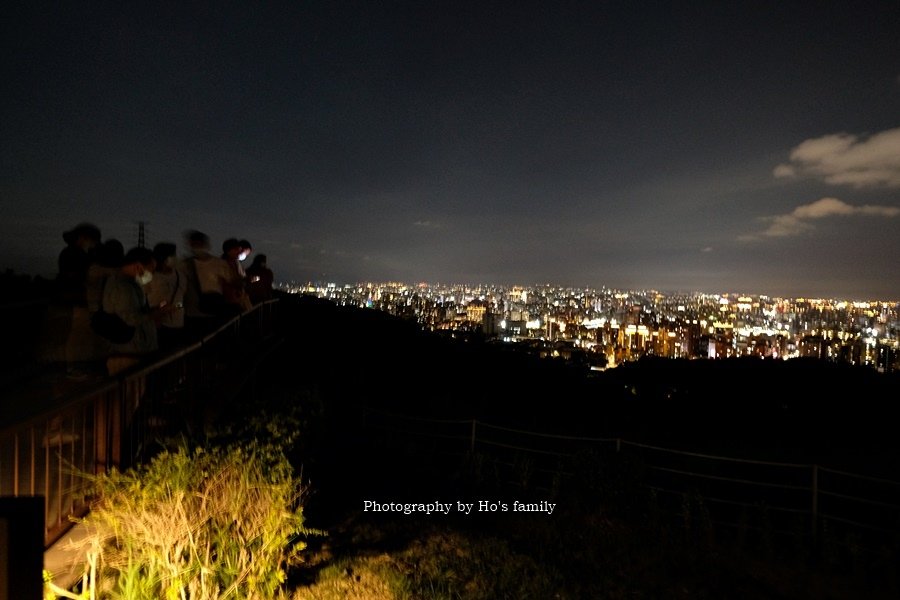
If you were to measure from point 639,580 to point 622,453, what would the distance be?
2.79m

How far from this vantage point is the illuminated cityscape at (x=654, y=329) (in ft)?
94.9

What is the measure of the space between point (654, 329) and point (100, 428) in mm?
41256

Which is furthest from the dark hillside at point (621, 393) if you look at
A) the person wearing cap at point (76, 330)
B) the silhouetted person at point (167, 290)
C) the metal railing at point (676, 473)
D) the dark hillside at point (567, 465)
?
the person wearing cap at point (76, 330)

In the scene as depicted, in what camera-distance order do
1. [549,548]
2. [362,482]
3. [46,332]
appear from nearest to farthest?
[46,332] → [549,548] → [362,482]

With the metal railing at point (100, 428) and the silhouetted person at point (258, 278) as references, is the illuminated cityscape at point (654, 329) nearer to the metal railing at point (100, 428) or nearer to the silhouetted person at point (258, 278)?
the silhouetted person at point (258, 278)

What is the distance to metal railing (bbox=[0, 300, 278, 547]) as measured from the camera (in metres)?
3.67

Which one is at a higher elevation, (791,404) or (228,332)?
(228,332)

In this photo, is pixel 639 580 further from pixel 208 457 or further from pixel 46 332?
pixel 46 332

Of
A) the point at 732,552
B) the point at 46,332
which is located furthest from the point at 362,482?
→ the point at 732,552

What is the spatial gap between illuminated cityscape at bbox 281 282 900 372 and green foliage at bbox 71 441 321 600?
19.5m

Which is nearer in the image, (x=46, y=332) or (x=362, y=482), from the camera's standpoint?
(x=46, y=332)

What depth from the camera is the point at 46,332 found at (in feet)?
17.0

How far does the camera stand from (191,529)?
344cm

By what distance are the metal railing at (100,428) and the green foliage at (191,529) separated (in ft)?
1.04
